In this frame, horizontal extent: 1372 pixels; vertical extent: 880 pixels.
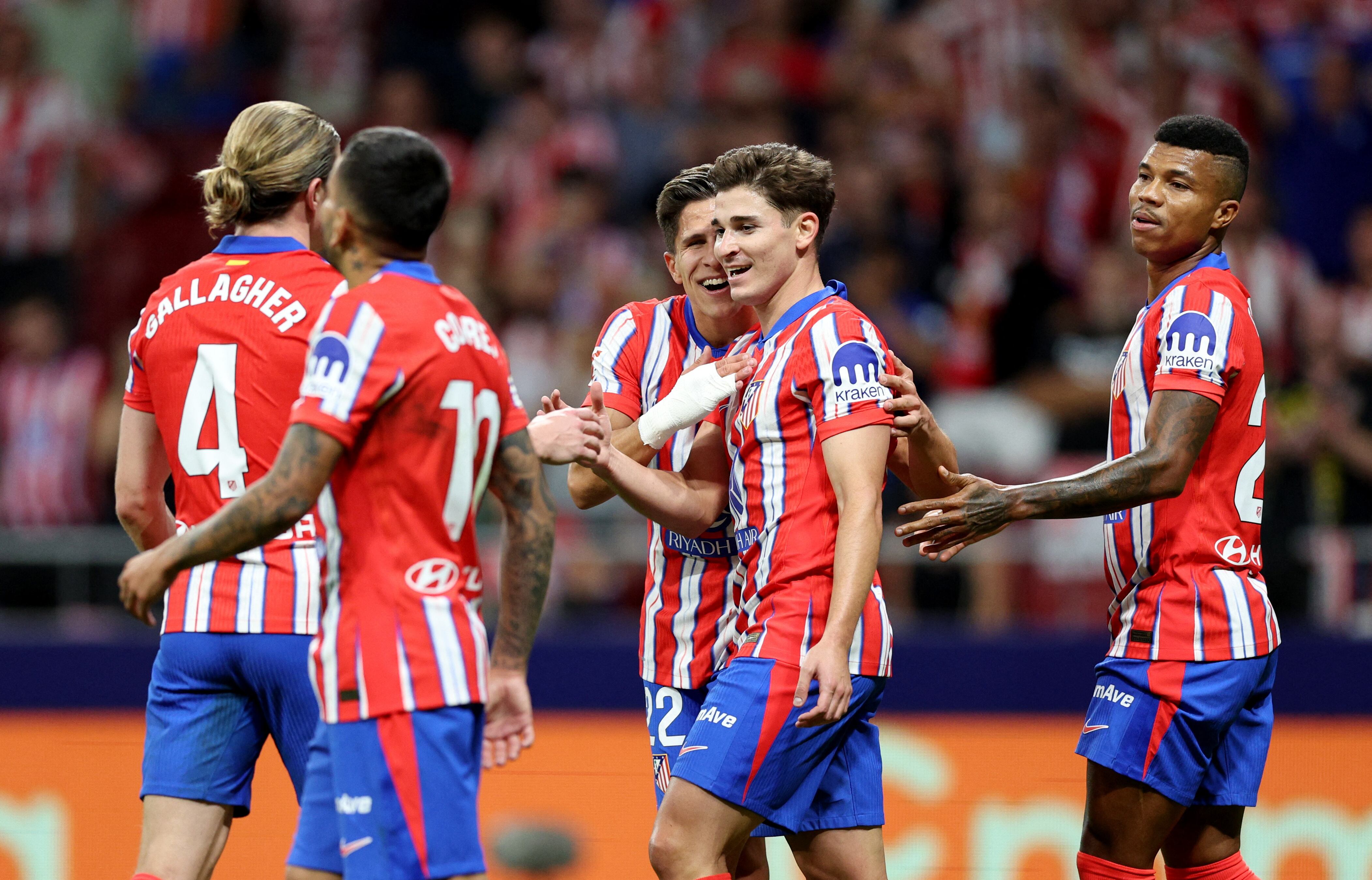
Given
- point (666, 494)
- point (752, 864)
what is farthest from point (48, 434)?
point (752, 864)

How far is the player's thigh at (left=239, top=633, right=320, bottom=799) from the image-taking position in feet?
13.8

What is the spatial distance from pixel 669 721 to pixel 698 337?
128 centimetres

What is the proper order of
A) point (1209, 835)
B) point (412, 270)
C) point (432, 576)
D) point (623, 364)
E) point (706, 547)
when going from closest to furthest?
point (432, 576) < point (412, 270) < point (1209, 835) < point (706, 547) < point (623, 364)

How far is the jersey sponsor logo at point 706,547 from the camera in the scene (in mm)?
4930

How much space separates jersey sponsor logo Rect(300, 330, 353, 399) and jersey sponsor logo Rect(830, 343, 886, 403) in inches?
57.2

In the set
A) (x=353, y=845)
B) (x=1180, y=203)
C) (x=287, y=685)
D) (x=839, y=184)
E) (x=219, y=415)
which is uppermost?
(x=839, y=184)

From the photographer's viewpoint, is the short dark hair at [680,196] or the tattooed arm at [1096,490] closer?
the tattooed arm at [1096,490]

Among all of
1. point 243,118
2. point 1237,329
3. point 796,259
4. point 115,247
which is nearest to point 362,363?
point 243,118

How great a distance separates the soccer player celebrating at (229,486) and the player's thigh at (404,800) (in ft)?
2.70

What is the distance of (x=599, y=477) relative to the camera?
16.3 ft

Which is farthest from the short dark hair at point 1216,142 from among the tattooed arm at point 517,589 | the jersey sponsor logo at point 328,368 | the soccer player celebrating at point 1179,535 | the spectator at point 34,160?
the spectator at point 34,160

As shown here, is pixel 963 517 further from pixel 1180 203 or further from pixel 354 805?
pixel 354 805

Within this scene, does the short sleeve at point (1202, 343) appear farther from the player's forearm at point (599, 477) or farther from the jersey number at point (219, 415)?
the jersey number at point (219, 415)

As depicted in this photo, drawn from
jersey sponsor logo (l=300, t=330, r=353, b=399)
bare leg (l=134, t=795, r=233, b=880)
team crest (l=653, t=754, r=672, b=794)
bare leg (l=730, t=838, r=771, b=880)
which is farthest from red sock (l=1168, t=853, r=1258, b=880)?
jersey sponsor logo (l=300, t=330, r=353, b=399)
